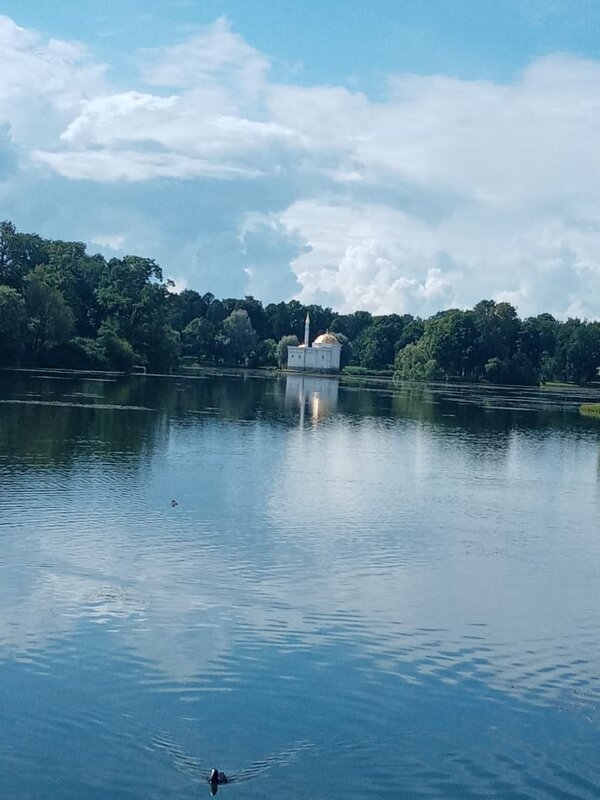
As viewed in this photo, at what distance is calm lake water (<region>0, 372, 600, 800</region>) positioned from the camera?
13.6 metres

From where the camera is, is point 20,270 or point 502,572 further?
point 20,270

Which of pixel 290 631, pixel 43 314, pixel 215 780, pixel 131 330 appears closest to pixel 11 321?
pixel 43 314

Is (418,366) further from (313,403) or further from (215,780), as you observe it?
(215,780)

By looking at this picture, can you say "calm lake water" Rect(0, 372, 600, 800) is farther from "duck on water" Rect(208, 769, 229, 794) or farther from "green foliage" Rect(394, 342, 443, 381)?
"green foliage" Rect(394, 342, 443, 381)

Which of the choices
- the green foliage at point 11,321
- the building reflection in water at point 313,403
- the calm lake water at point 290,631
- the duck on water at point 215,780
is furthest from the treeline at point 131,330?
the duck on water at point 215,780

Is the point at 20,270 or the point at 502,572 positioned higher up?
the point at 20,270

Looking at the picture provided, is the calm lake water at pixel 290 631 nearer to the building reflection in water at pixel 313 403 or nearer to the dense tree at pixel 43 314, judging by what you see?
the building reflection in water at pixel 313 403

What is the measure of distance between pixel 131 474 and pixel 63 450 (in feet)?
21.2

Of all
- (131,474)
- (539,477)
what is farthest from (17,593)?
(539,477)

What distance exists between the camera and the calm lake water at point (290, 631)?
1358cm

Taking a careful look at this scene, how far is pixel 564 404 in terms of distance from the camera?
11419cm


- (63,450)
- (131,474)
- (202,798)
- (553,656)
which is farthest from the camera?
(63,450)

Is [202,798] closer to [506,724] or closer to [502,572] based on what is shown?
[506,724]

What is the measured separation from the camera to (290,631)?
19078 mm
